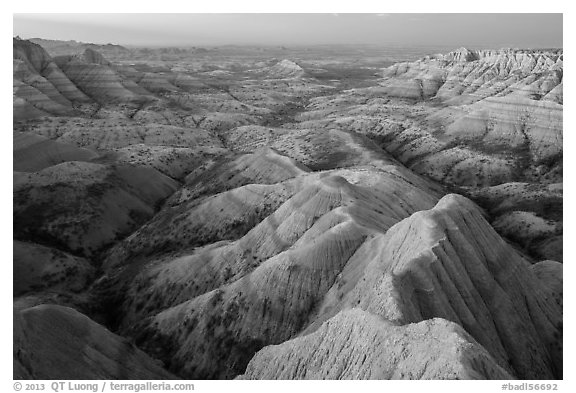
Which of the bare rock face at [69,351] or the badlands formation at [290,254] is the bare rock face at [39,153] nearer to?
the badlands formation at [290,254]

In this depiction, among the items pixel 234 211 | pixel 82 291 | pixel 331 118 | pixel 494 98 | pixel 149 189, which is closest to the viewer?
pixel 82 291

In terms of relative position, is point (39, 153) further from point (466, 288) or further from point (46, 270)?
point (466, 288)

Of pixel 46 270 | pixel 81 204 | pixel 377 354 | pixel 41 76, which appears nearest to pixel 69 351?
pixel 377 354

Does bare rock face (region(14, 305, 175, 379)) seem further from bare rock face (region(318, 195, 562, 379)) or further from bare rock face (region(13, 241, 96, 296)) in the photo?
bare rock face (region(13, 241, 96, 296))

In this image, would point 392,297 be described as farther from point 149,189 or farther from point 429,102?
point 429,102

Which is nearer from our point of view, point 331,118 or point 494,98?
point 494,98

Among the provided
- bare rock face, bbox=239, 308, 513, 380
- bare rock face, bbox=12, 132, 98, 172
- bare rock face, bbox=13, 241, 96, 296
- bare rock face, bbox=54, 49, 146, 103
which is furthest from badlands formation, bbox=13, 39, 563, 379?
bare rock face, bbox=54, 49, 146, 103

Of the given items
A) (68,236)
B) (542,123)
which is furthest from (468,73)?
(68,236)
